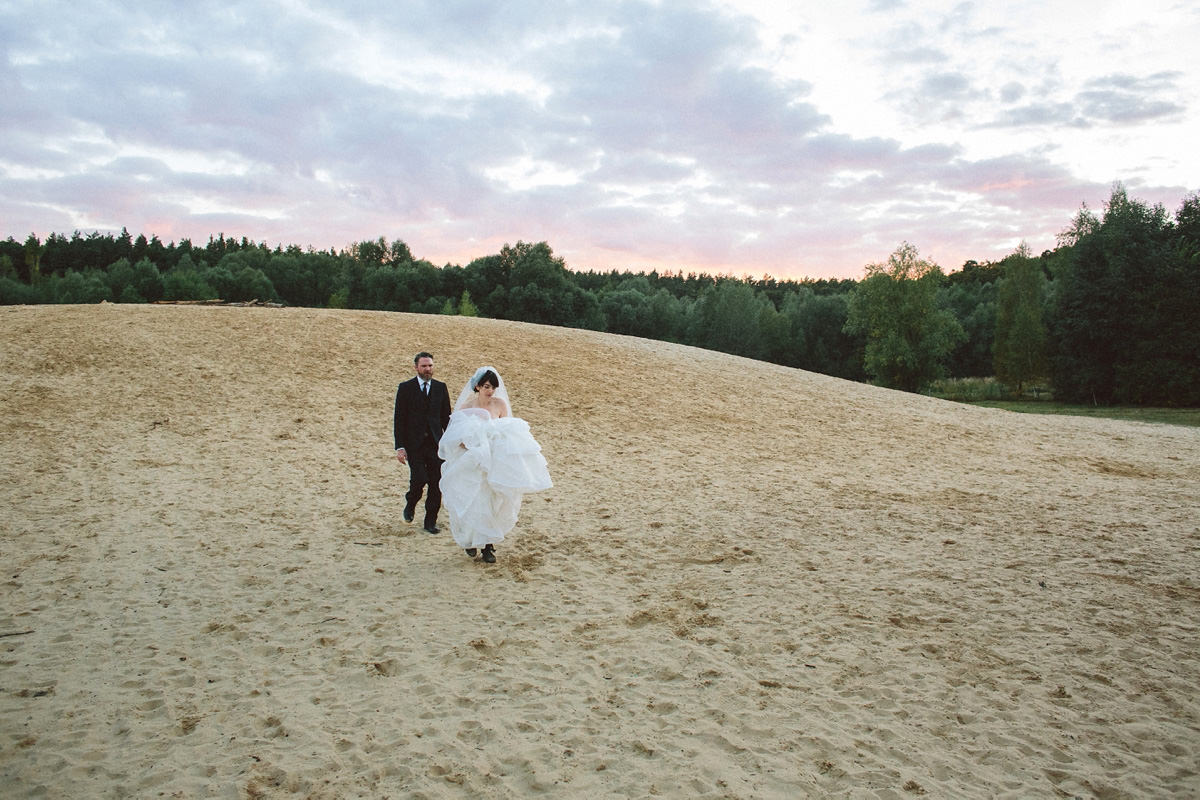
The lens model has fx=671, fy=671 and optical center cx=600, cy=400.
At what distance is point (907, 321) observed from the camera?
46.8m

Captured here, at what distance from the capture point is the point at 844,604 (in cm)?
664

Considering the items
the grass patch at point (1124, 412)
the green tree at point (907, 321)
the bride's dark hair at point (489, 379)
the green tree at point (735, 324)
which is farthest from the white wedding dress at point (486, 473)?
the green tree at point (735, 324)

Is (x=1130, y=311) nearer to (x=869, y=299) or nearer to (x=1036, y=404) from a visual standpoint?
(x=1036, y=404)

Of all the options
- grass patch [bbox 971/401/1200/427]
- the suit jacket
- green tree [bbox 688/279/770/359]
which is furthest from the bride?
green tree [bbox 688/279/770/359]

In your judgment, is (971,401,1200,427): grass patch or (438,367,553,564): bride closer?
(438,367,553,564): bride

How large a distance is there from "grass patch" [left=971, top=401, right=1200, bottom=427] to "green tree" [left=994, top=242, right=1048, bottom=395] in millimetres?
3568

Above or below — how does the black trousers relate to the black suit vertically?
below

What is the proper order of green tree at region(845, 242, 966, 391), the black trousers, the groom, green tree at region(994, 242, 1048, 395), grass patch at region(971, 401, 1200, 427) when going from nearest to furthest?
the groom, the black trousers, grass patch at region(971, 401, 1200, 427), green tree at region(994, 242, 1048, 395), green tree at region(845, 242, 966, 391)

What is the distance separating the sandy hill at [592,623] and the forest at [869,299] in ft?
91.0

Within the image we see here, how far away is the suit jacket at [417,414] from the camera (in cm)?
820

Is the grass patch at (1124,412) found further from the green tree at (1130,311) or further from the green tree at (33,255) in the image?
the green tree at (33,255)

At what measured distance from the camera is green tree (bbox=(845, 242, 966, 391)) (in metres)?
46.1

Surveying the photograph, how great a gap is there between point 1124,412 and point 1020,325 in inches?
551

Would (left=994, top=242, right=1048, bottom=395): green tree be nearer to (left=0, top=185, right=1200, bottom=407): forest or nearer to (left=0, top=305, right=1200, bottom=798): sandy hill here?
(left=0, top=185, right=1200, bottom=407): forest
